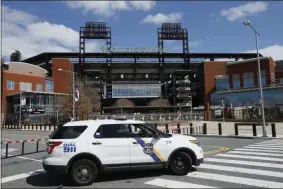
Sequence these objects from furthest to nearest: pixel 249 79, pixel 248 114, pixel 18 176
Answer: pixel 249 79, pixel 248 114, pixel 18 176

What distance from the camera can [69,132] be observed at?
8.44 metres

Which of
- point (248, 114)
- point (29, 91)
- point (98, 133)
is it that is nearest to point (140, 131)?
point (98, 133)

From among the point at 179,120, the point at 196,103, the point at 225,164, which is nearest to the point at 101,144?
the point at 225,164

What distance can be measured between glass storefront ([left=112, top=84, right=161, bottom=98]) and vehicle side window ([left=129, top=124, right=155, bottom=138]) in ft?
371

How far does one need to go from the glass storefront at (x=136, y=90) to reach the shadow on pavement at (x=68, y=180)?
112704 millimetres

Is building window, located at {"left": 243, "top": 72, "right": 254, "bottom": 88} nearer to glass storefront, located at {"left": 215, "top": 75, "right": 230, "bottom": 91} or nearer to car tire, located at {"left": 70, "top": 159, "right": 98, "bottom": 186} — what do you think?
glass storefront, located at {"left": 215, "top": 75, "right": 230, "bottom": 91}

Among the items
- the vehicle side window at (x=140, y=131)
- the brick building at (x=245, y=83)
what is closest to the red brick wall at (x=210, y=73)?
the brick building at (x=245, y=83)

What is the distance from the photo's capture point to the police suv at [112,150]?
8.09 m

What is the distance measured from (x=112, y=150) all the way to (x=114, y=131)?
1.87 feet

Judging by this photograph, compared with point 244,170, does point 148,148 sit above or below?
above

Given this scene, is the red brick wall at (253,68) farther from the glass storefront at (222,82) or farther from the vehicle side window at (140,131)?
the vehicle side window at (140,131)

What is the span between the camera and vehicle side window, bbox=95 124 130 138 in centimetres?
854

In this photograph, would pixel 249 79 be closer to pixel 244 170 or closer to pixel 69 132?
pixel 244 170

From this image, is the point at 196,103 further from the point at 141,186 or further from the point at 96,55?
the point at 141,186
